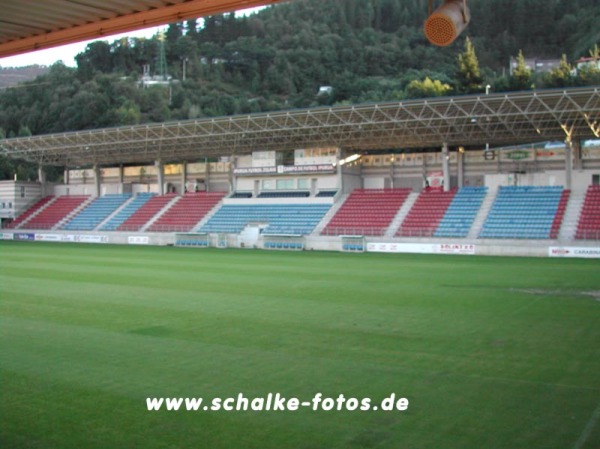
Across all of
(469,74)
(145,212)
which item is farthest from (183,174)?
(469,74)

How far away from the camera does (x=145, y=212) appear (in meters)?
52.2

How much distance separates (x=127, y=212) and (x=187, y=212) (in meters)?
6.91

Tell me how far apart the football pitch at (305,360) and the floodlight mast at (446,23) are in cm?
452

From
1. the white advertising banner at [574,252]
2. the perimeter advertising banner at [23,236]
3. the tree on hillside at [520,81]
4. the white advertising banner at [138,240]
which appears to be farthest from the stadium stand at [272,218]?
the tree on hillside at [520,81]

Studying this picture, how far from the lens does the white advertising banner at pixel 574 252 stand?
31.1 metres

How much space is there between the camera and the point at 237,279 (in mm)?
23453

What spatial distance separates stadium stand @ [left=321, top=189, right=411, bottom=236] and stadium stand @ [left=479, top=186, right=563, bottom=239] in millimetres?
6630

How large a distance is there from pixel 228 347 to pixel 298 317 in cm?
361

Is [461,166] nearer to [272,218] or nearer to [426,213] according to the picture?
[426,213]

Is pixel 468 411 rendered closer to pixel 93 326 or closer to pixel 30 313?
pixel 93 326

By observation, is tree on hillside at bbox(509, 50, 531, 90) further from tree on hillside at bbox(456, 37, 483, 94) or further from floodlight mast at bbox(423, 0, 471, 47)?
floodlight mast at bbox(423, 0, 471, 47)

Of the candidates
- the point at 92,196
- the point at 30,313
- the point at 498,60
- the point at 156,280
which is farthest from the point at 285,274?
the point at 498,60

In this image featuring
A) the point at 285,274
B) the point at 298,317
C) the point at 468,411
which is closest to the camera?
the point at 468,411

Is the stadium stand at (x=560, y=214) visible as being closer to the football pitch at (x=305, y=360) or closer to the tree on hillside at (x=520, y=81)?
the football pitch at (x=305, y=360)
